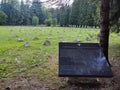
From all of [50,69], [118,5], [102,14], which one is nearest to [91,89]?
[50,69]

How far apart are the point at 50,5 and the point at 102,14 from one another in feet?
5.87

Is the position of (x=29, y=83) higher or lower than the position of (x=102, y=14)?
lower

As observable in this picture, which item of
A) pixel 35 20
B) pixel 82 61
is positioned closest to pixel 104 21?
pixel 82 61

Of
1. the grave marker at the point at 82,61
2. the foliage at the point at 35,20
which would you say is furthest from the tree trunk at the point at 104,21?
the foliage at the point at 35,20

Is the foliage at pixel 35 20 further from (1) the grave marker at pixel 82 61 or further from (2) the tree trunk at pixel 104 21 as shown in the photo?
(1) the grave marker at pixel 82 61

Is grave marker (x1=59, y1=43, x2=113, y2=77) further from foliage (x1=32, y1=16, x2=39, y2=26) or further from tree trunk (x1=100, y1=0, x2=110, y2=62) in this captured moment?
foliage (x1=32, y1=16, x2=39, y2=26)

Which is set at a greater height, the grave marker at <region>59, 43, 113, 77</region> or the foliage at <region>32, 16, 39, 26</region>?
the foliage at <region>32, 16, 39, 26</region>

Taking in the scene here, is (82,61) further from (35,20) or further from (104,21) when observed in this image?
(35,20)

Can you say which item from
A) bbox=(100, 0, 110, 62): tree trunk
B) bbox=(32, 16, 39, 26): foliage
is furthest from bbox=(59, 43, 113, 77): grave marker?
bbox=(32, 16, 39, 26): foliage

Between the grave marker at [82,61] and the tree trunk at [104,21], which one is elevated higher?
the tree trunk at [104,21]

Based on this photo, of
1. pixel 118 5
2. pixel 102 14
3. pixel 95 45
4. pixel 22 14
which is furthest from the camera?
pixel 22 14

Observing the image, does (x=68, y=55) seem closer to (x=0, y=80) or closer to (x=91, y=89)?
(x=91, y=89)

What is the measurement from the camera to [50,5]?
7.94m

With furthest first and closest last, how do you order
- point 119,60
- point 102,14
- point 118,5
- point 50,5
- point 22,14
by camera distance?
point 22,14, point 118,5, point 119,60, point 50,5, point 102,14
